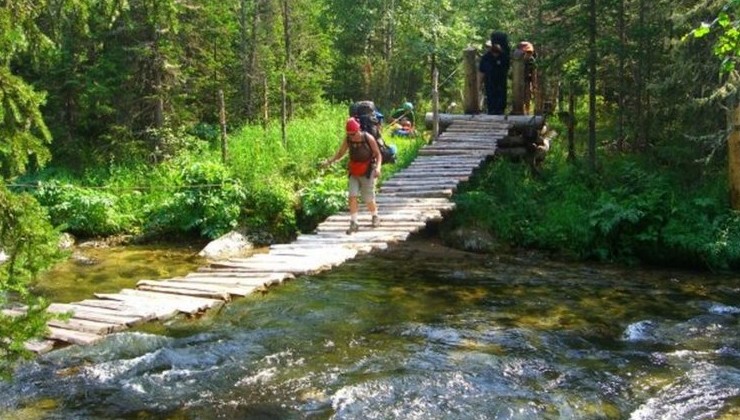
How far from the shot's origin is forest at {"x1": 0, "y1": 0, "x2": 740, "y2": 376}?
13758 millimetres

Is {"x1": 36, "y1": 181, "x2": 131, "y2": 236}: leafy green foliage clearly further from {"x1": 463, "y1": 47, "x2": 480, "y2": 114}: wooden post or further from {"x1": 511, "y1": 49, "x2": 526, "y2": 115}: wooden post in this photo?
{"x1": 511, "y1": 49, "x2": 526, "y2": 115}: wooden post

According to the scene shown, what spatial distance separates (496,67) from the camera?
54.9 feet

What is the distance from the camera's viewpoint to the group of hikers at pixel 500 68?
1667 centimetres

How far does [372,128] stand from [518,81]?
6.53 meters

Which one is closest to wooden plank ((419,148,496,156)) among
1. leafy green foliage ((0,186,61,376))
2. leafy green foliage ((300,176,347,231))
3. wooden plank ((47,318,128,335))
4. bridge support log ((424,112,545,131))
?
leafy green foliage ((300,176,347,231))

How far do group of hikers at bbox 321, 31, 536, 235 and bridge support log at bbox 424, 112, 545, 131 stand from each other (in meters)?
0.82

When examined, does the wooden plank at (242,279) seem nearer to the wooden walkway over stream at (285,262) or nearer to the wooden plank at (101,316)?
the wooden walkway over stream at (285,262)

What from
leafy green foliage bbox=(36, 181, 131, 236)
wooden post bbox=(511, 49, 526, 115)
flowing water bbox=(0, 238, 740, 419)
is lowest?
flowing water bbox=(0, 238, 740, 419)

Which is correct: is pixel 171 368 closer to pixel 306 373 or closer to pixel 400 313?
pixel 306 373

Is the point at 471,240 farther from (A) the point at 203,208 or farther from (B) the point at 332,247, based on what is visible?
(B) the point at 332,247

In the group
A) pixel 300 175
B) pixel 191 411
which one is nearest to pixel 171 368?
pixel 191 411

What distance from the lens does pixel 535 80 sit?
1738 cm

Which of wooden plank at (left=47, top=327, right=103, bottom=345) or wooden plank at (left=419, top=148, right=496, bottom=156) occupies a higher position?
wooden plank at (left=419, top=148, right=496, bottom=156)

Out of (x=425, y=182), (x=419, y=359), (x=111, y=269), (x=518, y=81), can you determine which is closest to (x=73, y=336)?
(x=419, y=359)
